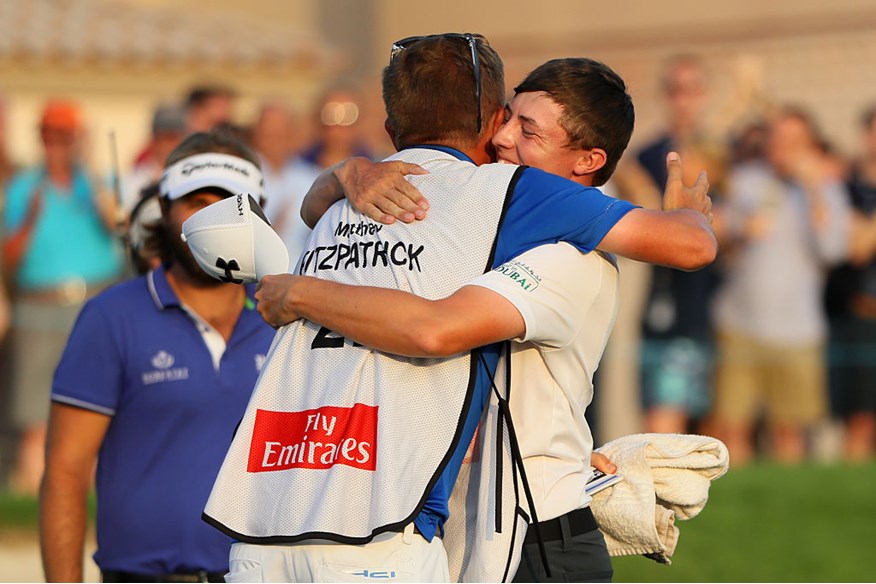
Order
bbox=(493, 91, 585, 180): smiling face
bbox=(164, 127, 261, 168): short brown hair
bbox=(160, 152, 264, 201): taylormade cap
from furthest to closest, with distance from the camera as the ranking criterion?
1. bbox=(164, 127, 261, 168): short brown hair
2. bbox=(160, 152, 264, 201): taylormade cap
3. bbox=(493, 91, 585, 180): smiling face

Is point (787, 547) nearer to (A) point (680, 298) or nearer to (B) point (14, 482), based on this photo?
(A) point (680, 298)

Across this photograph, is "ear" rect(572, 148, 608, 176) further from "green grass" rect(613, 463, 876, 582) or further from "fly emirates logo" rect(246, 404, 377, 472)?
"green grass" rect(613, 463, 876, 582)

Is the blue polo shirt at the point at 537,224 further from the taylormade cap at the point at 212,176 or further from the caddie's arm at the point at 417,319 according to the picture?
the taylormade cap at the point at 212,176

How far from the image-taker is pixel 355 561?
368cm

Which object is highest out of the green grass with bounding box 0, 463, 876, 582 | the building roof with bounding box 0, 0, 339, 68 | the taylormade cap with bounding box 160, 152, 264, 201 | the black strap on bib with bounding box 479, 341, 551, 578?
the building roof with bounding box 0, 0, 339, 68

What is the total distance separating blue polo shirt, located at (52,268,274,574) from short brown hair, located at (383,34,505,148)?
1432mm

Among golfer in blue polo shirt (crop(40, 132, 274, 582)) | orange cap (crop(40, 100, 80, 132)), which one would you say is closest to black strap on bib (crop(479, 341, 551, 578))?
golfer in blue polo shirt (crop(40, 132, 274, 582))

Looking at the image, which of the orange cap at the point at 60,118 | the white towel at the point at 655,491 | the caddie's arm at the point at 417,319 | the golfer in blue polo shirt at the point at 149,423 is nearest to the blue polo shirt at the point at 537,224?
the caddie's arm at the point at 417,319

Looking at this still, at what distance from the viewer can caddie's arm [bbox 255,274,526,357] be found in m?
3.61

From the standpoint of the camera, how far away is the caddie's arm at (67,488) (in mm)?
4910

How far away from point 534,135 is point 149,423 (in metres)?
1.68

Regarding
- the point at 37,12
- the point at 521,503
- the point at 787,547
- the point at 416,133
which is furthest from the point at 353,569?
the point at 37,12

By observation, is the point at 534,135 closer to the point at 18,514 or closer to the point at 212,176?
the point at 212,176

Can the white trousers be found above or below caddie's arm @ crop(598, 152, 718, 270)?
below
